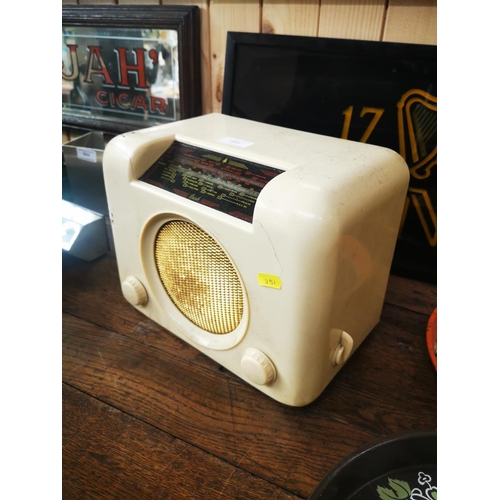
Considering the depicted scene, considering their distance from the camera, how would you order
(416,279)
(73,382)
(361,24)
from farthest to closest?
(416,279), (361,24), (73,382)

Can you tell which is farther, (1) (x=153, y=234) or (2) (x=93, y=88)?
(2) (x=93, y=88)

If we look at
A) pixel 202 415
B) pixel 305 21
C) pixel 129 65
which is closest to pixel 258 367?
pixel 202 415

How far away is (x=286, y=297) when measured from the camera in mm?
539

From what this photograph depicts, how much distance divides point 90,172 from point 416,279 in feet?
2.87

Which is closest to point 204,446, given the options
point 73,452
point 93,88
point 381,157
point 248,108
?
point 73,452

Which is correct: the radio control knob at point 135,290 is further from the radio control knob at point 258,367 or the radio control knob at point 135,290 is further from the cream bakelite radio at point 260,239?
the radio control knob at point 258,367

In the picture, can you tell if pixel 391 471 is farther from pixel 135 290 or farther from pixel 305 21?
pixel 305 21

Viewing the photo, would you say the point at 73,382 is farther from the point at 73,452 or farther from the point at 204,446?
the point at 204,446

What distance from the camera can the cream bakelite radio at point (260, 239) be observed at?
51 cm

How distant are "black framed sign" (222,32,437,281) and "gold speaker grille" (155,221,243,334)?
427 millimetres

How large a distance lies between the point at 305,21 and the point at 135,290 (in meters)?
0.65
